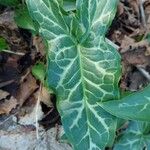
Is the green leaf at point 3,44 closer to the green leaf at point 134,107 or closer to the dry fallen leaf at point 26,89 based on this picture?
the dry fallen leaf at point 26,89

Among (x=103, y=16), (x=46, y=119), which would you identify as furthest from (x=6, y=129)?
(x=103, y=16)

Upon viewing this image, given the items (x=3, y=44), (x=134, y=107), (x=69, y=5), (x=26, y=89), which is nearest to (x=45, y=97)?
(x=26, y=89)

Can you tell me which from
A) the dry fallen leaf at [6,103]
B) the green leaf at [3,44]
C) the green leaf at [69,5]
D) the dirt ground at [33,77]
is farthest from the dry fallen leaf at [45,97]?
the green leaf at [69,5]

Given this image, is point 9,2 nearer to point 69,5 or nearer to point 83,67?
point 69,5

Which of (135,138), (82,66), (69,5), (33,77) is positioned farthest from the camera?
(33,77)

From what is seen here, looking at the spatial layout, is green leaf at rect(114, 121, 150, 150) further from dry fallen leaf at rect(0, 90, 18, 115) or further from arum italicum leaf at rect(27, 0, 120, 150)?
dry fallen leaf at rect(0, 90, 18, 115)

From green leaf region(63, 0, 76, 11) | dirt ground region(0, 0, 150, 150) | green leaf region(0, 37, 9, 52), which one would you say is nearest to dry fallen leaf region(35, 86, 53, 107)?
dirt ground region(0, 0, 150, 150)
